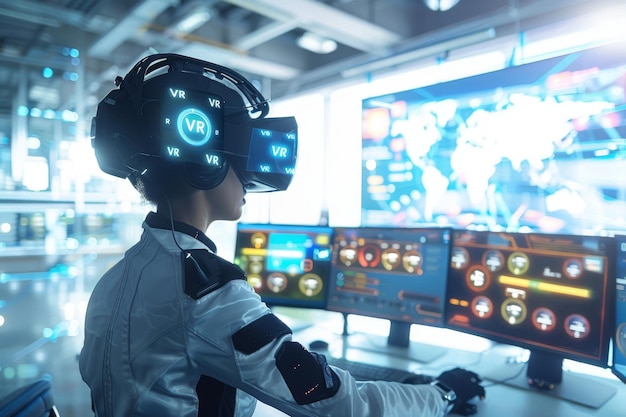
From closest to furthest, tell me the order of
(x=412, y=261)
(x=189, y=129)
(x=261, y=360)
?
(x=261, y=360), (x=189, y=129), (x=412, y=261)

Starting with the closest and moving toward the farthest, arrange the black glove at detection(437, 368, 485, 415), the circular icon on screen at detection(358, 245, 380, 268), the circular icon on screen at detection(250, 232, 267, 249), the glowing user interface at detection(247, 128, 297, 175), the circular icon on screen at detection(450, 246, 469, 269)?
the glowing user interface at detection(247, 128, 297, 175) < the black glove at detection(437, 368, 485, 415) < the circular icon on screen at detection(450, 246, 469, 269) < the circular icon on screen at detection(358, 245, 380, 268) < the circular icon on screen at detection(250, 232, 267, 249)

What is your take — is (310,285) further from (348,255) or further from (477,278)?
(477,278)

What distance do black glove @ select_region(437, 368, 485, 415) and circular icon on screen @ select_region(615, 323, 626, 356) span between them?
0.38 metres

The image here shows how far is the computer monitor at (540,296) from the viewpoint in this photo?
120cm

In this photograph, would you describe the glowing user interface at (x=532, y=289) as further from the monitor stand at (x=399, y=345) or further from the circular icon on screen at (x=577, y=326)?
the monitor stand at (x=399, y=345)

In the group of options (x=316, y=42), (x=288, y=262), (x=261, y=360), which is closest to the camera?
(x=261, y=360)

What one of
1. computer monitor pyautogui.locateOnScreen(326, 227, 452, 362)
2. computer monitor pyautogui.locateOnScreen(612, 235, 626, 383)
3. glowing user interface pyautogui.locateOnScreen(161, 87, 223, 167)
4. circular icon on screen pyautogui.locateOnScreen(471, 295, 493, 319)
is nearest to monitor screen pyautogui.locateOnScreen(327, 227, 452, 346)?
computer monitor pyautogui.locateOnScreen(326, 227, 452, 362)

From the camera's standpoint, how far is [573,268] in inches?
49.0

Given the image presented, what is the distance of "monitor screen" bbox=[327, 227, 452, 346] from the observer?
1551mm

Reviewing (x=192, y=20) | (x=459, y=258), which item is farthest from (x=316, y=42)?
(x=459, y=258)

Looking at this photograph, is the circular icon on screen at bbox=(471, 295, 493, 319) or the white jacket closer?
the white jacket

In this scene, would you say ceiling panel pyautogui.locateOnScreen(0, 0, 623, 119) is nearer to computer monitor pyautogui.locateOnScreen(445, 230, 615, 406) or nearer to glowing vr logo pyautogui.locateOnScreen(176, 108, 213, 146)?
computer monitor pyautogui.locateOnScreen(445, 230, 615, 406)

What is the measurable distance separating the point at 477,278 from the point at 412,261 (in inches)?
9.8

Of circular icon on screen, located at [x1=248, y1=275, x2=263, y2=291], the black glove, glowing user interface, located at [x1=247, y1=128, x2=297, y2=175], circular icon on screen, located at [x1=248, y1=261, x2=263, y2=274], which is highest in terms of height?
glowing user interface, located at [x1=247, y1=128, x2=297, y2=175]
